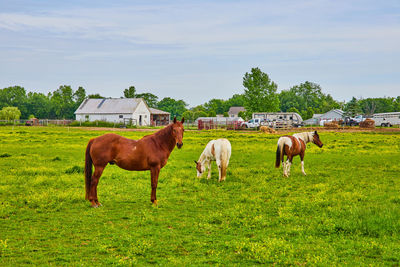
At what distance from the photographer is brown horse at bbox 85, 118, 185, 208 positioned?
33.4 ft

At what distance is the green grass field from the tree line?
86569mm

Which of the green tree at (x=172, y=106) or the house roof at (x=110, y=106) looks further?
the green tree at (x=172, y=106)

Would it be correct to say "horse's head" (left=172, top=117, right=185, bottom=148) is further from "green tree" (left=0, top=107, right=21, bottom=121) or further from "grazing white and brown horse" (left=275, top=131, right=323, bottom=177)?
"green tree" (left=0, top=107, right=21, bottom=121)

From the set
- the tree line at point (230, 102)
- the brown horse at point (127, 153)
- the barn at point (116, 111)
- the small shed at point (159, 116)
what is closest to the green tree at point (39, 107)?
the tree line at point (230, 102)

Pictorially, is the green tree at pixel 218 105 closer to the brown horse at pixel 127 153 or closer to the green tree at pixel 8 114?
the green tree at pixel 8 114

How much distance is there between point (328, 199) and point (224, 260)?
583cm

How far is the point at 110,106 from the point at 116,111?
3202mm

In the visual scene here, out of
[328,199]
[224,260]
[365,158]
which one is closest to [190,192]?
[328,199]

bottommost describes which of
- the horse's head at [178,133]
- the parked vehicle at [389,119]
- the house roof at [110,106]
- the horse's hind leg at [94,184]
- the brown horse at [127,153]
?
the horse's hind leg at [94,184]

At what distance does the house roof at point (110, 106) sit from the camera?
83.6m

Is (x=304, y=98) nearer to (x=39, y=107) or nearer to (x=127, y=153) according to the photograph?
(x=39, y=107)

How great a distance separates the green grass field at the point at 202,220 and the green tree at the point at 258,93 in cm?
8502

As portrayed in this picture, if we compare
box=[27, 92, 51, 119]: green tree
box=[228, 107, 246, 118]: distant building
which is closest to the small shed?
box=[27, 92, 51, 119]: green tree

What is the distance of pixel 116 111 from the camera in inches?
3287
